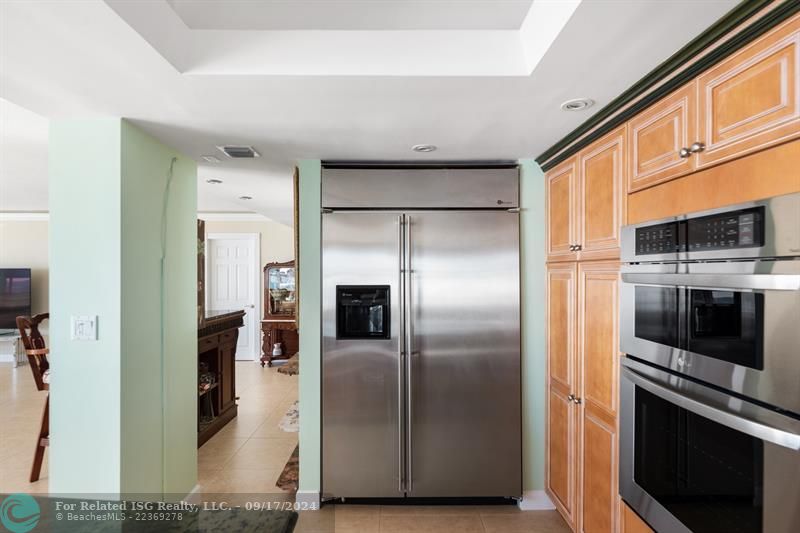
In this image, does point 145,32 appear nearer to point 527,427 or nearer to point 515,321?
point 515,321

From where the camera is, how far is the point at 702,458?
1275mm

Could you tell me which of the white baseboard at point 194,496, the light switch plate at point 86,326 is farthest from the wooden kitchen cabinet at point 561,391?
the light switch plate at point 86,326

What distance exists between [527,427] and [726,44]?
2284 mm

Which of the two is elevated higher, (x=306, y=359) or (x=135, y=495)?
(x=306, y=359)

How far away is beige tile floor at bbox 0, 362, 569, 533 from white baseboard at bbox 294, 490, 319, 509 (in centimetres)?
5

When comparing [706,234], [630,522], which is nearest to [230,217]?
[630,522]

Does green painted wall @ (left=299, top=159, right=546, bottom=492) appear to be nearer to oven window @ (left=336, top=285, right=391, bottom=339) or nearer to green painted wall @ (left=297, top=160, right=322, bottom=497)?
green painted wall @ (left=297, top=160, right=322, bottom=497)

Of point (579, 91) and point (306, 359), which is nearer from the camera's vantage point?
point (579, 91)

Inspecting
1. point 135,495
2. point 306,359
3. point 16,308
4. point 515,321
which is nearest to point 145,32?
point 306,359

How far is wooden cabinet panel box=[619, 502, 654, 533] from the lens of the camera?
1583 millimetres

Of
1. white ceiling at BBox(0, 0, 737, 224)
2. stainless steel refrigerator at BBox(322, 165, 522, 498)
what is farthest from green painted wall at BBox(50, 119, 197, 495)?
stainless steel refrigerator at BBox(322, 165, 522, 498)

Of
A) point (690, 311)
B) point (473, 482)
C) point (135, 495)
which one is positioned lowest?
point (473, 482)

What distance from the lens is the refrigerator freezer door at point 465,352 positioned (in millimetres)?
2676

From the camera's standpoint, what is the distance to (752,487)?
108cm
